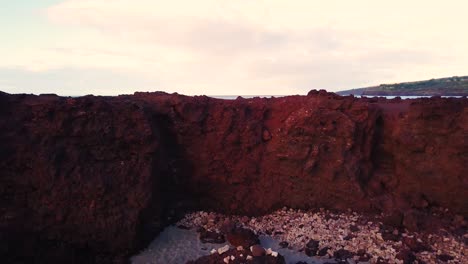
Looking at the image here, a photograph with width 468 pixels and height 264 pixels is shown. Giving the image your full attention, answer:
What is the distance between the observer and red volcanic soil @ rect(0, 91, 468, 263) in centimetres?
1120

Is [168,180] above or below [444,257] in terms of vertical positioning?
above

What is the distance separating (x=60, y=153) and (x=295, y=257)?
708 cm

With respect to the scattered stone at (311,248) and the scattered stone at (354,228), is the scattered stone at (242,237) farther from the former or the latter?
the scattered stone at (354,228)

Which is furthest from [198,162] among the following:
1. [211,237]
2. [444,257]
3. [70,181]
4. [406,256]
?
[444,257]

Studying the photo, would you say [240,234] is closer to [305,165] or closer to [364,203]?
[305,165]

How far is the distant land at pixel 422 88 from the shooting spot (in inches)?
1305

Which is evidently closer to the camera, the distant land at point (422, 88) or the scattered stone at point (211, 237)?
the scattered stone at point (211, 237)

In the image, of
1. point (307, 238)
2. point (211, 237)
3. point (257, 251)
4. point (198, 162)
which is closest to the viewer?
point (257, 251)

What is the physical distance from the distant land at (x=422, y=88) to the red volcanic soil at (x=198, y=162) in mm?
19848

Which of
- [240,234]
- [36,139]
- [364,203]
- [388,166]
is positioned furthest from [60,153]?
[388,166]

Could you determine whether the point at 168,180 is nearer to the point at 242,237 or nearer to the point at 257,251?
the point at 242,237

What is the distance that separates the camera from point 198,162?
1402 cm

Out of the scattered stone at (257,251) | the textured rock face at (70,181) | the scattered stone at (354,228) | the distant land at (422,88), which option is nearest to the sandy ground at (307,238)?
the scattered stone at (354,228)

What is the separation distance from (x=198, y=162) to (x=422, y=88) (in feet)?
97.9
